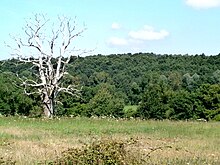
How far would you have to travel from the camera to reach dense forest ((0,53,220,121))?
5966 centimetres

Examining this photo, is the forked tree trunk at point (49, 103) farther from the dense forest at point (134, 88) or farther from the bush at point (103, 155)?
the bush at point (103, 155)

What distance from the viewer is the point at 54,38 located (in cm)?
3566

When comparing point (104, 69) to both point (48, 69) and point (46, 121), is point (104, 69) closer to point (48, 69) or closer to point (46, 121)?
point (48, 69)

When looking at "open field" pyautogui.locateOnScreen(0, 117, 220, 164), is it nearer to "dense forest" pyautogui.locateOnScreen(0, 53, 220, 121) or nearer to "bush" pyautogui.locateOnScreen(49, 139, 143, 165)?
"bush" pyautogui.locateOnScreen(49, 139, 143, 165)

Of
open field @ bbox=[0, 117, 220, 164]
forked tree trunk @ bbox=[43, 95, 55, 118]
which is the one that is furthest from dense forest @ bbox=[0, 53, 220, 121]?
open field @ bbox=[0, 117, 220, 164]

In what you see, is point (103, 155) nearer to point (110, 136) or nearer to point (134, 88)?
point (110, 136)

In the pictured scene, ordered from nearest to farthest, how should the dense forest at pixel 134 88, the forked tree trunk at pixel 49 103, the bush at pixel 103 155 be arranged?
the bush at pixel 103 155 < the forked tree trunk at pixel 49 103 < the dense forest at pixel 134 88

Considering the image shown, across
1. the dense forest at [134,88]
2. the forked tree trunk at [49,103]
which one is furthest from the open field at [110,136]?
the dense forest at [134,88]

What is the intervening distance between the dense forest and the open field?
2656 cm

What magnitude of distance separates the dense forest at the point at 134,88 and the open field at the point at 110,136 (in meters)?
26.6

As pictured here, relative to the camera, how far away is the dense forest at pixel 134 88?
59.7 metres

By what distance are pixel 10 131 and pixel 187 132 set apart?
21.3ft

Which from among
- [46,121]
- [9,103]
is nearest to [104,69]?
[9,103]

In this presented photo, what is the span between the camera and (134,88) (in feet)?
267
